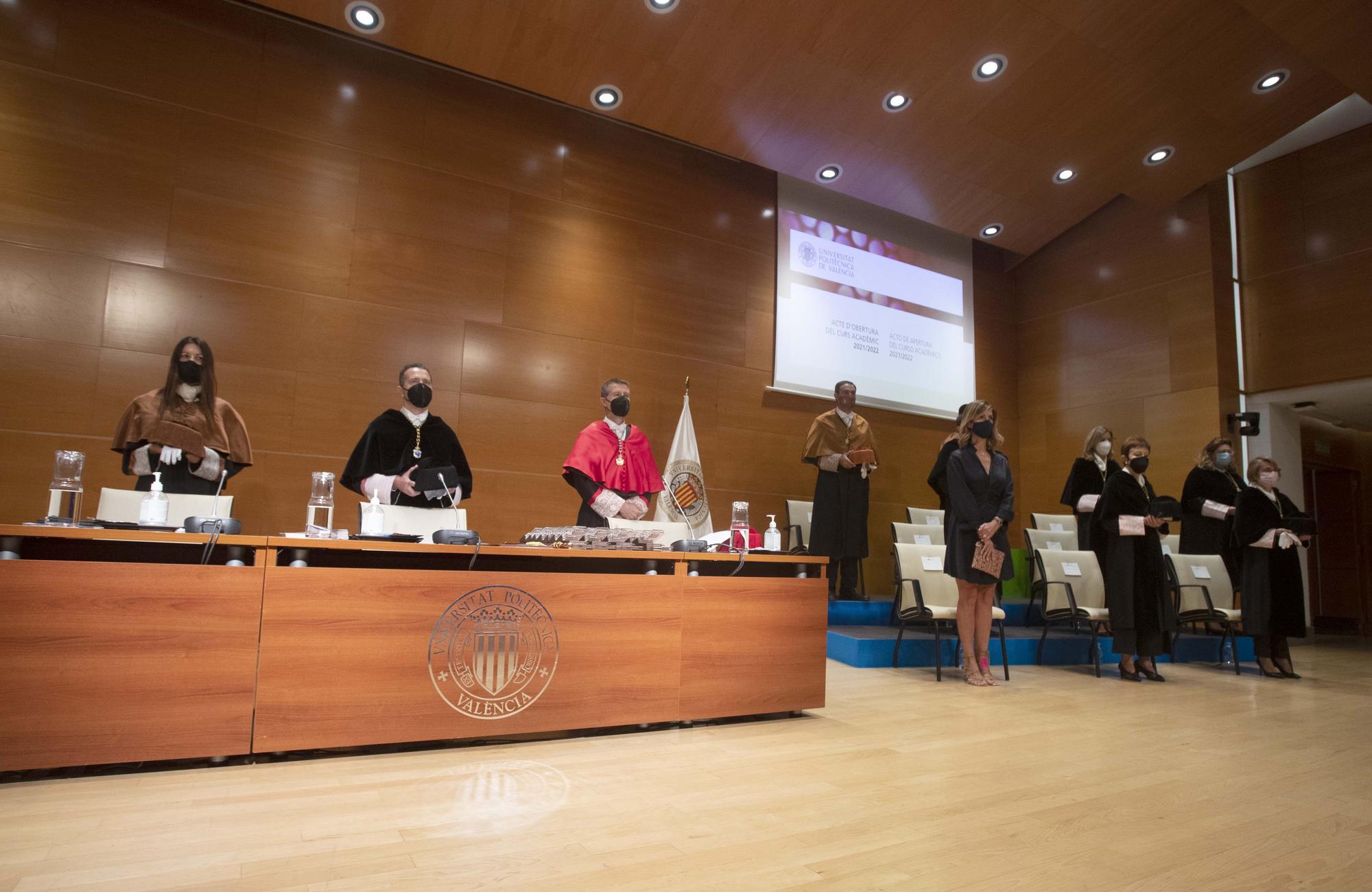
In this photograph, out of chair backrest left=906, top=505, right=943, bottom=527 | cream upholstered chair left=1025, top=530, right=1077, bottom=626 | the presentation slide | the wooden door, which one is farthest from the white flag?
the wooden door

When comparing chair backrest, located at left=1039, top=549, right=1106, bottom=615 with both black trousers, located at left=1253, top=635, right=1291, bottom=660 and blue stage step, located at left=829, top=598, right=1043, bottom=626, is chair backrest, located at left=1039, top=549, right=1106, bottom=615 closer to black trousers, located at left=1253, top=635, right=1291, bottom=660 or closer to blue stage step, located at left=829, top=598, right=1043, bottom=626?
blue stage step, located at left=829, top=598, right=1043, bottom=626

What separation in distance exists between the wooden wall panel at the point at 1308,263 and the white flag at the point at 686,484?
5.43 meters

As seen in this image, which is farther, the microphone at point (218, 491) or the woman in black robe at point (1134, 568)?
the woman in black robe at point (1134, 568)

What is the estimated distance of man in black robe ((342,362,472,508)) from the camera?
361 centimetres

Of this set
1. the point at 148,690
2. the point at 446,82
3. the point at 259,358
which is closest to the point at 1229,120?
the point at 446,82

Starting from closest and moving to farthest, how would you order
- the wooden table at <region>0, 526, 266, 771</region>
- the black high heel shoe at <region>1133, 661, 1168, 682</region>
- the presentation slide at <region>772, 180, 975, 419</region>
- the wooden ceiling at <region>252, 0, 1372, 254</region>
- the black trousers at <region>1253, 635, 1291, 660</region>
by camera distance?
the wooden table at <region>0, 526, 266, 771</region> < the black high heel shoe at <region>1133, 661, 1168, 682</region> < the black trousers at <region>1253, 635, 1291, 660</region> < the wooden ceiling at <region>252, 0, 1372, 254</region> < the presentation slide at <region>772, 180, 975, 419</region>

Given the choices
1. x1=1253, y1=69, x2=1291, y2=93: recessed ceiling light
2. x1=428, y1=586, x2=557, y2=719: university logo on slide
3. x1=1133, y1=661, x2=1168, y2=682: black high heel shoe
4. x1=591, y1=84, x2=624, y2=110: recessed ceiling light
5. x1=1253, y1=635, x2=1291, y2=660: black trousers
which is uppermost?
x1=1253, y1=69, x2=1291, y2=93: recessed ceiling light

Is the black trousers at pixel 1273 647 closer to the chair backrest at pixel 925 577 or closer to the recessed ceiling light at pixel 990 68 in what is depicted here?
the chair backrest at pixel 925 577

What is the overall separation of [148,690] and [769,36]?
535 centimetres

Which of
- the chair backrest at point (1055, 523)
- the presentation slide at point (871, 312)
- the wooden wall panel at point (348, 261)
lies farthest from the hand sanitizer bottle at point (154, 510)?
the chair backrest at point (1055, 523)

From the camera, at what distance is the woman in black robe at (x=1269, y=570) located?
5094 mm

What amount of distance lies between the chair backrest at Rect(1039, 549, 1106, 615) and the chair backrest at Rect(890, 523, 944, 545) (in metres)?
0.98

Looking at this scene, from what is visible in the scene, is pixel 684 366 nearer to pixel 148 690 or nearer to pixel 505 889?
pixel 148 690

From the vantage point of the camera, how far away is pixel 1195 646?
20.1 feet
